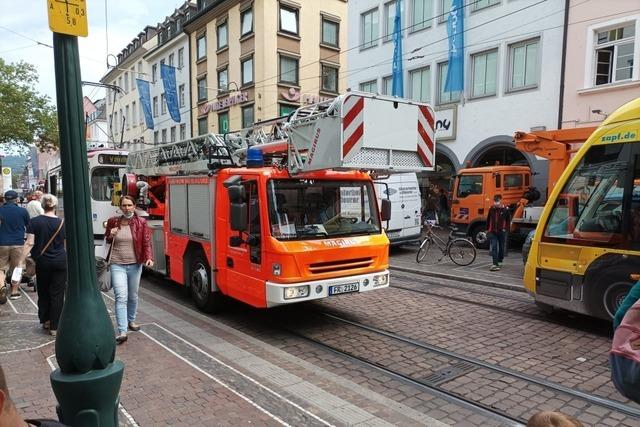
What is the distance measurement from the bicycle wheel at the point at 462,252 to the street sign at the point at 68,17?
10.5m

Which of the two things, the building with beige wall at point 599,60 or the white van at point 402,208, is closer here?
the building with beige wall at point 599,60

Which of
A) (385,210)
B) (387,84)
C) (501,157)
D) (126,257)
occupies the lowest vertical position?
(126,257)

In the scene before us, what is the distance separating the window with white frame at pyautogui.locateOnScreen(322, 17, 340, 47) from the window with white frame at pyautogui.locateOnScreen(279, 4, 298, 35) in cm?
215

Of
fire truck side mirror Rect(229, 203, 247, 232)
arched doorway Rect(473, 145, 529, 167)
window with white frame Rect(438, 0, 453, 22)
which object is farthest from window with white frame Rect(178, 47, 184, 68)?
fire truck side mirror Rect(229, 203, 247, 232)

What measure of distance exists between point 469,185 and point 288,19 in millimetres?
17143

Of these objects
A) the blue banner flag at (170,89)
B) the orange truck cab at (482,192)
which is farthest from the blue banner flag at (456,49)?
the blue banner flag at (170,89)

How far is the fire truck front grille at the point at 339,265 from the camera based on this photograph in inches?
237

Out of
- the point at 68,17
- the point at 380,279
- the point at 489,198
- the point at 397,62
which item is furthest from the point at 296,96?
the point at 68,17

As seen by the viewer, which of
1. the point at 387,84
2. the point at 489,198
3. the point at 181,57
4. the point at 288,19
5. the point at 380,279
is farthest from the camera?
the point at 181,57

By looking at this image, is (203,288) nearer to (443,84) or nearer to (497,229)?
(497,229)

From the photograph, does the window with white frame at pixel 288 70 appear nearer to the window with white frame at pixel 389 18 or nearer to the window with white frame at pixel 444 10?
the window with white frame at pixel 389 18

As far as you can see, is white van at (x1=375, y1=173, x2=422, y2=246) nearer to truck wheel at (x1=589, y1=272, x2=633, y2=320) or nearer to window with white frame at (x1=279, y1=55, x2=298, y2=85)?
truck wheel at (x1=589, y1=272, x2=633, y2=320)

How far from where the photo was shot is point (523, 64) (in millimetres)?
16047

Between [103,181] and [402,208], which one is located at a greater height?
[103,181]
